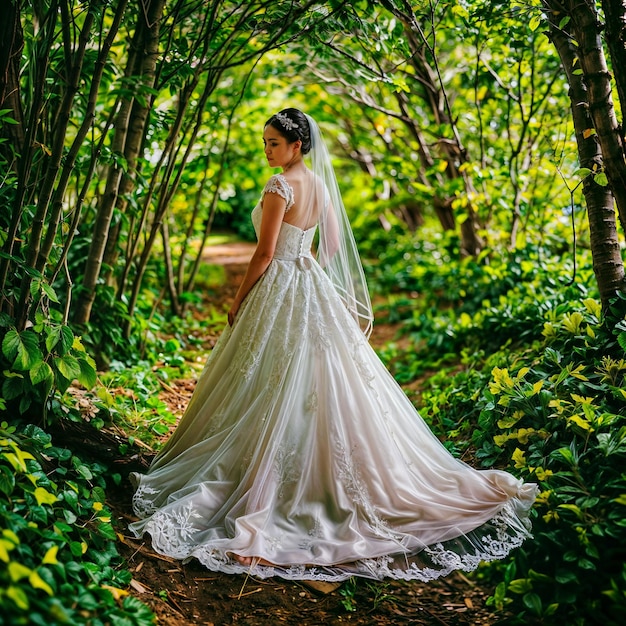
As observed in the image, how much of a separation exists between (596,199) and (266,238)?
164 centimetres

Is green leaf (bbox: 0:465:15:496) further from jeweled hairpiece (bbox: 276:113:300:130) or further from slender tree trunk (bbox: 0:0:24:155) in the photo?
jeweled hairpiece (bbox: 276:113:300:130)

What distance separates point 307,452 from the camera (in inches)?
103

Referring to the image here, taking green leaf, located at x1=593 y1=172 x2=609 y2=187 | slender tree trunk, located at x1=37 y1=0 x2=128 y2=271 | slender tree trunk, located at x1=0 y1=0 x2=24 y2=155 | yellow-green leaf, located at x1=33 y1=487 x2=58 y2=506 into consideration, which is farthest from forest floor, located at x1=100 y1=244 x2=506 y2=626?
green leaf, located at x1=593 y1=172 x2=609 y2=187

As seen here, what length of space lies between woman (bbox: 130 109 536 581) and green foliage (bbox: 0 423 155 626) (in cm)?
24

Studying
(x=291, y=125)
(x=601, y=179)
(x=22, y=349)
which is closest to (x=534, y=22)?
(x=601, y=179)

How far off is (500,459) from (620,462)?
76 cm

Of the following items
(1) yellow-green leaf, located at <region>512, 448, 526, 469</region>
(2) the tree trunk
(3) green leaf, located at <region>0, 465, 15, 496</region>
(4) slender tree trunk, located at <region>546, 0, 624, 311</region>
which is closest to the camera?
(3) green leaf, located at <region>0, 465, 15, 496</region>

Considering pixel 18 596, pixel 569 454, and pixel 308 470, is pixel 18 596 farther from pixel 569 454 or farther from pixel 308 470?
pixel 569 454

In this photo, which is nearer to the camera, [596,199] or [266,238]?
[266,238]

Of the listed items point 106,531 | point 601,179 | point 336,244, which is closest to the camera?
point 106,531

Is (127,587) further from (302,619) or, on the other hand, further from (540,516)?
(540,516)

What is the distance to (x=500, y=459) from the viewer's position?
296cm

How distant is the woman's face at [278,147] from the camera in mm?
2928

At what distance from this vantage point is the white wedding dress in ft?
7.68
